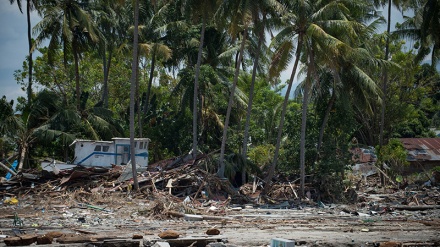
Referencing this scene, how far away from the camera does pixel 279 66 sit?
2591cm

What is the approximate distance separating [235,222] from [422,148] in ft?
90.4

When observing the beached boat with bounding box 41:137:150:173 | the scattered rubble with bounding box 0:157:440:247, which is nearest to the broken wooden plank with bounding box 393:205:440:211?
the scattered rubble with bounding box 0:157:440:247

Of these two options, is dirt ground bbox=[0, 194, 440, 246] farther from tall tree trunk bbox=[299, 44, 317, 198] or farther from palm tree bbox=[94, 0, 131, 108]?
palm tree bbox=[94, 0, 131, 108]

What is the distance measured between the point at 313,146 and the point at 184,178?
7814 millimetres

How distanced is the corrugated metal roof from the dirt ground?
1657 centimetres

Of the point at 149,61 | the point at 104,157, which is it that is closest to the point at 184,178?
the point at 104,157

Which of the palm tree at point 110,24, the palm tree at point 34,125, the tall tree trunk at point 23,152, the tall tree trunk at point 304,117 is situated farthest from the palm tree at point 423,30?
the tall tree trunk at point 23,152

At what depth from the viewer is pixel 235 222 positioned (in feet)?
61.7

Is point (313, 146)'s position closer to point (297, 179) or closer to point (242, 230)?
point (297, 179)

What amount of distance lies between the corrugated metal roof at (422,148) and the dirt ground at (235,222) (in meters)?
16.6

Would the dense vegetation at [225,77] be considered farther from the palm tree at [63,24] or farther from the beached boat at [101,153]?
the beached boat at [101,153]

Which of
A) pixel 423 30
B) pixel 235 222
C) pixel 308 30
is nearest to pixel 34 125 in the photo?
pixel 308 30

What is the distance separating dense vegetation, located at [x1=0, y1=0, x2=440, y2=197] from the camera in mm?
26391

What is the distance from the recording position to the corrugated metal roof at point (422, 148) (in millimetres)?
41000
